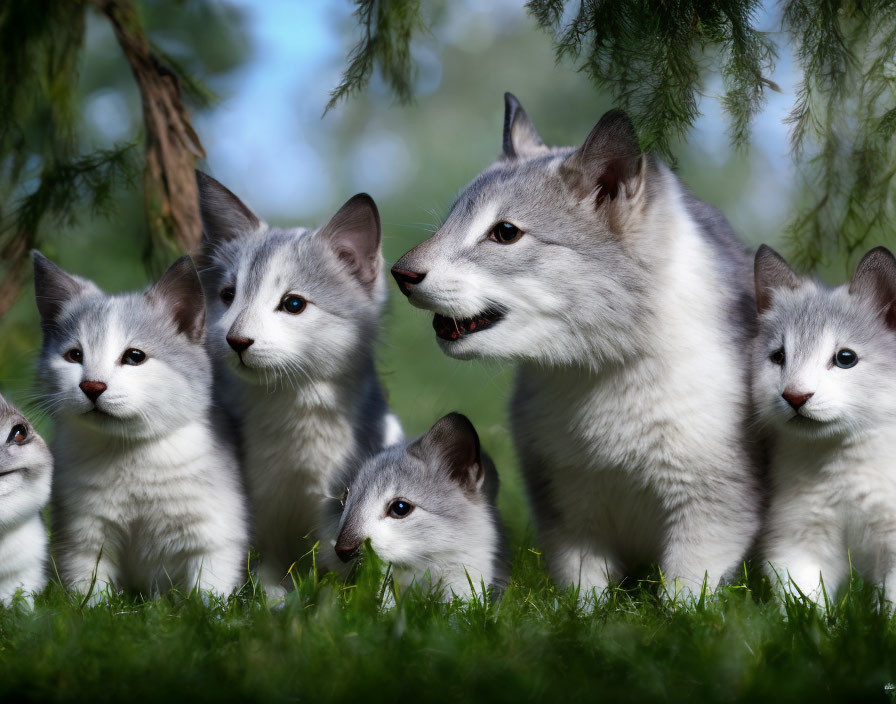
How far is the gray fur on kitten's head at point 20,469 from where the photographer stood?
10.6ft

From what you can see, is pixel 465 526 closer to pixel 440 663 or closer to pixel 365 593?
pixel 365 593

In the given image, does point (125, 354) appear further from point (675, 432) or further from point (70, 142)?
point (70, 142)

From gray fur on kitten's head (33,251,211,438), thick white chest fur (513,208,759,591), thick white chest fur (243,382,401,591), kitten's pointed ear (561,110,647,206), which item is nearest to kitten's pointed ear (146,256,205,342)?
gray fur on kitten's head (33,251,211,438)

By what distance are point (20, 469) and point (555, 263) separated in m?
1.91

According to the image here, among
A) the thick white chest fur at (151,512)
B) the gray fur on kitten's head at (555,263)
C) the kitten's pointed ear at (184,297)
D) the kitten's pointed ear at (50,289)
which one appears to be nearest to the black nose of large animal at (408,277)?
the gray fur on kitten's head at (555,263)

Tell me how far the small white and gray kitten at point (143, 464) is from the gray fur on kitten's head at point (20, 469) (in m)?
0.12

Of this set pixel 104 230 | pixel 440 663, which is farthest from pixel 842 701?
pixel 104 230

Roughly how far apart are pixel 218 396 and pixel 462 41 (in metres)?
6.90

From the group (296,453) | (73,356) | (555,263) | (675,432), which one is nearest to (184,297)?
(73,356)

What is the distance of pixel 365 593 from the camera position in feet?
9.62

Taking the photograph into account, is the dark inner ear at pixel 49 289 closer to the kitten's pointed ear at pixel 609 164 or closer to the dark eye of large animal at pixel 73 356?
the dark eye of large animal at pixel 73 356

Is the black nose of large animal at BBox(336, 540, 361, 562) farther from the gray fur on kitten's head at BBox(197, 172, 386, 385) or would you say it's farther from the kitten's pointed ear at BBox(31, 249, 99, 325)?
the kitten's pointed ear at BBox(31, 249, 99, 325)

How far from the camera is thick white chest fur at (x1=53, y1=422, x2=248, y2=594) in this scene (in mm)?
3422

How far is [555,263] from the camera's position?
10.4 feet
